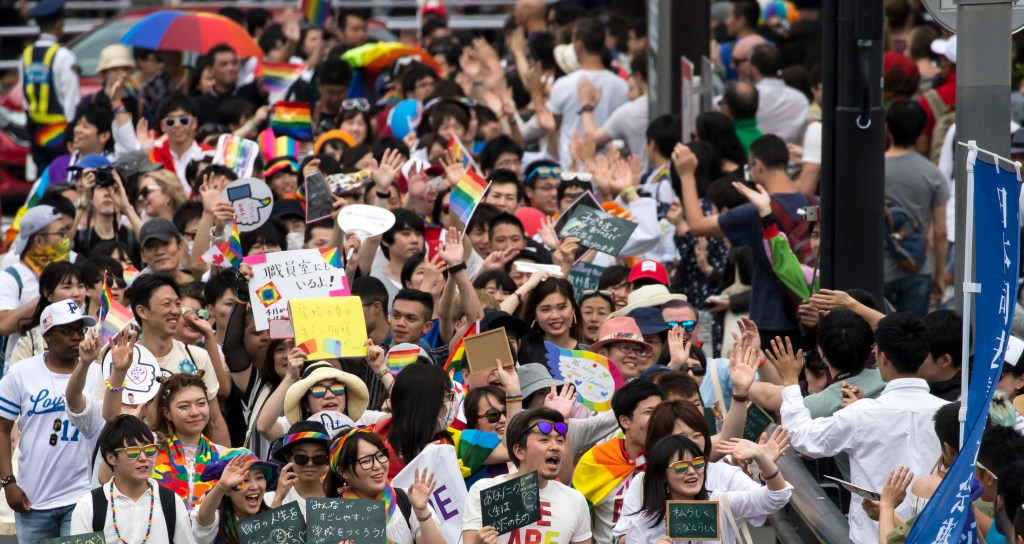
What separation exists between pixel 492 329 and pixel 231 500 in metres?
1.72

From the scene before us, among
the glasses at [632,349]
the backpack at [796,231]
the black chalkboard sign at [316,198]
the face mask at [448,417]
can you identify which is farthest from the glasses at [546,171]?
the face mask at [448,417]

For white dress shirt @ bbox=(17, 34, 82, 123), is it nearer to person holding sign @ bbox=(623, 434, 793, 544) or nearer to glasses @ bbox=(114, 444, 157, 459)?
glasses @ bbox=(114, 444, 157, 459)

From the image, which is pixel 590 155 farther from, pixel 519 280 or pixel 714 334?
pixel 519 280

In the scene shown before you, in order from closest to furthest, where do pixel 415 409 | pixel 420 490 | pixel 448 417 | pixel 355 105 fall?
1. pixel 420 490
2. pixel 415 409
3. pixel 448 417
4. pixel 355 105

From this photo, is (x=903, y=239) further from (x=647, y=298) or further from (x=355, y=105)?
(x=355, y=105)

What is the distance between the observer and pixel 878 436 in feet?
20.9

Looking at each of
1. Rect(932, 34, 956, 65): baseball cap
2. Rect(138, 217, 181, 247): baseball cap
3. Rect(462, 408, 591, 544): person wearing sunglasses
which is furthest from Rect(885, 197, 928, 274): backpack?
Rect(462, 408, 591, 544): person wearing sunglasses

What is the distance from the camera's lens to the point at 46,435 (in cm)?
768

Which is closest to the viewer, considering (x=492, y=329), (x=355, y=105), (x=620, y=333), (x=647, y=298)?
(x=492, y=329)

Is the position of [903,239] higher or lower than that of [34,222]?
lower

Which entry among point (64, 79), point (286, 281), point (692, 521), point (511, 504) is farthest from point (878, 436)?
point (64, 79)

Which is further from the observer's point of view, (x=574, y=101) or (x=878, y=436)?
(x=574, y=101)

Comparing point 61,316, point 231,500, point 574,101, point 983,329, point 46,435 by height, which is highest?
point 983,329

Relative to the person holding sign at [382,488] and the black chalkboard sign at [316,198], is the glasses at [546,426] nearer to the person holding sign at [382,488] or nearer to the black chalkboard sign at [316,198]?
the person holding sign at [382,488]
